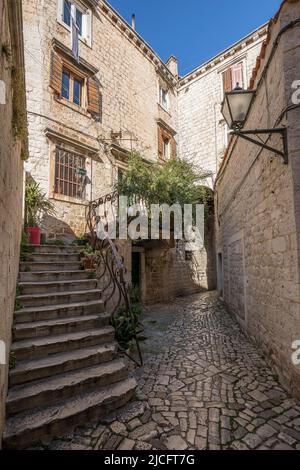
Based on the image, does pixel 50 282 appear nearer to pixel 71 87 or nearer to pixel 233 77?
pixel 71 87

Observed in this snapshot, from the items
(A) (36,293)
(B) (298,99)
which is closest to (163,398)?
(A) (36,293)

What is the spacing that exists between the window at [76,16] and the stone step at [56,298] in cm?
929

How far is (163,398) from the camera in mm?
2785

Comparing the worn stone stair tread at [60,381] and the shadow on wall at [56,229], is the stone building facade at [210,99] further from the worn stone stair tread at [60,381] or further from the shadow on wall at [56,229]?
the worn stone stair tread at [60,381]

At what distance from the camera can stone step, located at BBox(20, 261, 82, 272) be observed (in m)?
4.27

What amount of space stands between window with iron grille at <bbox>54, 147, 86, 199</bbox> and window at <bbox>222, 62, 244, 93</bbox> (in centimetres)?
865

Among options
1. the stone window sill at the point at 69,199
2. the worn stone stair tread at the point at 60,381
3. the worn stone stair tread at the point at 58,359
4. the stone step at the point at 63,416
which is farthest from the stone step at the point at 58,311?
the stone window sill at the point at 69,199

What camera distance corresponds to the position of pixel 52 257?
4801 millimetres

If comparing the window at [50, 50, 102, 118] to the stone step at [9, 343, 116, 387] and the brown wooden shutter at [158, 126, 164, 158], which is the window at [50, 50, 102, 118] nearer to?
the brown wooden shutter at [158, 126, 164, 158]

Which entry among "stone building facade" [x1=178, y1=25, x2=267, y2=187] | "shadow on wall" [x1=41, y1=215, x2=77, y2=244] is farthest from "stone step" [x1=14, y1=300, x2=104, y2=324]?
"stone building facade" [x1=178, y1=25, x2=267, y2=187]

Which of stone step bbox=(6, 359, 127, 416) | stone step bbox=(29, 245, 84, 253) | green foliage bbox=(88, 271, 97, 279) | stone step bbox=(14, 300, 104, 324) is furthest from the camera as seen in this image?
stone step bbox=(29, 245, 84, 253)

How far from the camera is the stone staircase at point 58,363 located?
7.14 ft

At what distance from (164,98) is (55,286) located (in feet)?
41.9
